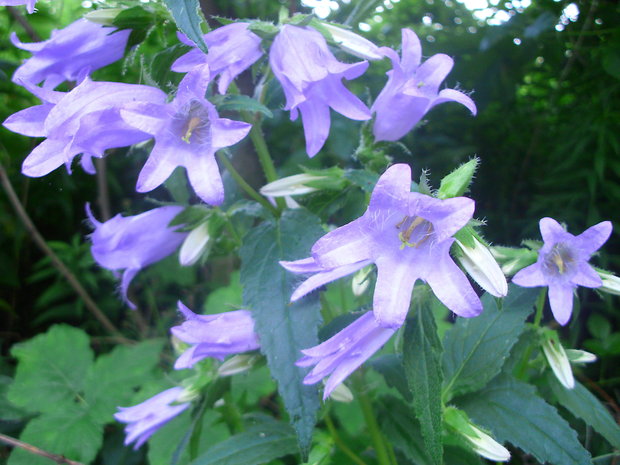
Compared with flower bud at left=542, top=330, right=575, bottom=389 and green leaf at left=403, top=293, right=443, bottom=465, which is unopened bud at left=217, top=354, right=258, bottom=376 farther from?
flower bud at left=542, top=330, right=575, bottom=389

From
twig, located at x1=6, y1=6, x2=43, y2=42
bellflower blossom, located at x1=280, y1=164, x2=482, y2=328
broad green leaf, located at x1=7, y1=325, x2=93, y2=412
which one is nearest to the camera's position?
bellflower blossom, located at x1=280, y1=164, x2=482, y2=328

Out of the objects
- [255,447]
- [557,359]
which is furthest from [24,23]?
[557,359]

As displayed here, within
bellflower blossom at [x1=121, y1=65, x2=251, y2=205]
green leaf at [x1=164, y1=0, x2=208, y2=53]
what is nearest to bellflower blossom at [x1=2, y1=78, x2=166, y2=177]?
bellflower blossom at [x1=121, y1=65, x2=251, y2=205]

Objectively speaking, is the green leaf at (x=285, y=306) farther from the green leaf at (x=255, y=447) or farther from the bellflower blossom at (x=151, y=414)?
the bellflower blossom at (x=151, y=414)

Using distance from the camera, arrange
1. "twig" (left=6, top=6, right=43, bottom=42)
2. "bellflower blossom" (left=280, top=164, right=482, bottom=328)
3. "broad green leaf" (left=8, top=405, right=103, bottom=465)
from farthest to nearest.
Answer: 1. "twig" (left=6, top=6, right=43, bottom=42)
2. "broad green leaf" (left=8, top=405, right=103, bottom=465)
3. "bellflower blossom" (left=280, top=164, right=482, bottom=328)

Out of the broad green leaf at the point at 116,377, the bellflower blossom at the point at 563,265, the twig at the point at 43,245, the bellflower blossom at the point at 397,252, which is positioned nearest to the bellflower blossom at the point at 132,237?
the bellflower blossom at the point at 397,252

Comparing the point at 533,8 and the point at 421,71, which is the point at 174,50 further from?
the point at 533,8
